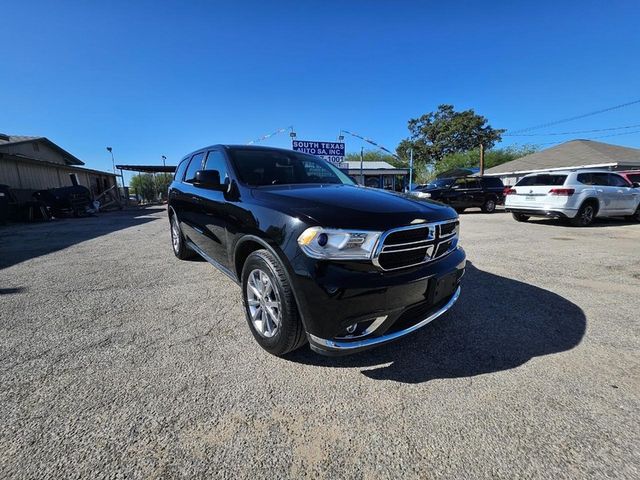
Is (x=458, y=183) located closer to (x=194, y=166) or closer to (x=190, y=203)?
(x=194, y=166)

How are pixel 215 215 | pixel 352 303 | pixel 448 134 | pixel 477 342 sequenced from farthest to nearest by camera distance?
pixel 448 134
pixel 215 215
pixel 477 342
pixel 352 303

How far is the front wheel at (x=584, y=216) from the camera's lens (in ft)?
28.0

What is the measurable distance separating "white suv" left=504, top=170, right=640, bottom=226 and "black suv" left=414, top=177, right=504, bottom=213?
3.51m

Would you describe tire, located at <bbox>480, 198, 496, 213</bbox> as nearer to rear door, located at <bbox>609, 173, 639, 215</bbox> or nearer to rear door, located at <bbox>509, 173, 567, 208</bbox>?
rear door, located at <bbox>509, 173, 567, 208</bbox>

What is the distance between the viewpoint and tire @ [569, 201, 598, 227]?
8.53 metres

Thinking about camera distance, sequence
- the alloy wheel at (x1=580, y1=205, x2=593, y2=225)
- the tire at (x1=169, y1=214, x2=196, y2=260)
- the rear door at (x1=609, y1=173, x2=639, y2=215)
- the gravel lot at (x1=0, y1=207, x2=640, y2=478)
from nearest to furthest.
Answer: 1. the gravel lot at (x1=0, y1=207, x2=640, y2=478)
2. the tire at (x1=169, y1=214, x2=196, y2=260)
3. the alloy wheel at (x1=580, y1=205, x2=593, y2=225)
4. the rear door at (x1=609, y1=173, x2=639, y2=215)

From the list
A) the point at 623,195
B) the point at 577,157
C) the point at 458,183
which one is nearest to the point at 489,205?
the point at 458,183

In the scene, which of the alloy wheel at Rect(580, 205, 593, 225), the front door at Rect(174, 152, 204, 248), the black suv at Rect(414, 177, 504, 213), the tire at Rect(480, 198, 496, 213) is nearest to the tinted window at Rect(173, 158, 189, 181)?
the front door at Rect(174, 152, 204, 248)

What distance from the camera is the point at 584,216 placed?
8.70 m

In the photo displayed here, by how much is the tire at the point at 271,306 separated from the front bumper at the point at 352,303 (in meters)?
0.12

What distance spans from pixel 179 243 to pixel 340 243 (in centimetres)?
401

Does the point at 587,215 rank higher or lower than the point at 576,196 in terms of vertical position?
lower

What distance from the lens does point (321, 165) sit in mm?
3764

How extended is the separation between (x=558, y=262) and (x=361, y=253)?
4683mm
